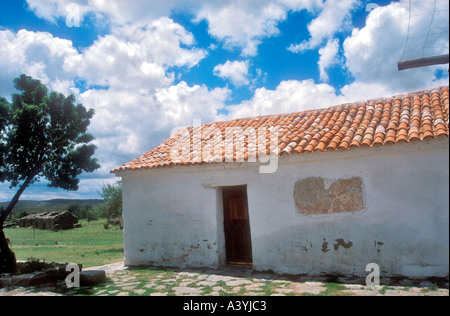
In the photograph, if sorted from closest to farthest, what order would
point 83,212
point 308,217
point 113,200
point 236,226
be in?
point 308,217 → point 236,226 → point 113,200 → point 83,212

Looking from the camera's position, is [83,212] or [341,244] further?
[83,212]

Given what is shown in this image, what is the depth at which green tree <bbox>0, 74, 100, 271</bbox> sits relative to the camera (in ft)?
27.6

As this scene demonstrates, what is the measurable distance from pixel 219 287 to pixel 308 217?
2564 millimetres

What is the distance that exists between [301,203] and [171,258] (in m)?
4.02

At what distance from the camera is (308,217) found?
6730mm

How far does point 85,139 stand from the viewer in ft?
32.7

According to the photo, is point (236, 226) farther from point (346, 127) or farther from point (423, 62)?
point (423, 62)

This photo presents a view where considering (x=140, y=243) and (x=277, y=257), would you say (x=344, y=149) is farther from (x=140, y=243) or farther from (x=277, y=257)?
(x=140, y=243)

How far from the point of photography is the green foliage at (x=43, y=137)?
8469 mm

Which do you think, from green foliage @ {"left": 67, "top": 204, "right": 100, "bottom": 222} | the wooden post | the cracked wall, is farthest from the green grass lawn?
green foliage @ {"left": 67, "top": 204, "right": 100, "bottom": 222}

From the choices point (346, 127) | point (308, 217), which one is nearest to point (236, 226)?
point (308, 217)

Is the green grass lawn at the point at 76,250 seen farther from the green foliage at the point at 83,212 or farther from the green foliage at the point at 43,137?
the green foliage at the point at 83,212

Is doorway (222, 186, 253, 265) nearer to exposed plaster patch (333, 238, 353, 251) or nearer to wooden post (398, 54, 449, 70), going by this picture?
exposed plaster patch (333, 238, 353, 251)
